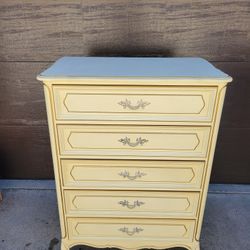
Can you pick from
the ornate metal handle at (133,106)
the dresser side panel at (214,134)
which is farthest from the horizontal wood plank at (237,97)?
the ornate metal handle at (133,106)

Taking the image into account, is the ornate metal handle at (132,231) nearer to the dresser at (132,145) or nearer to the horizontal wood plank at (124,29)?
the dresser at (132,145)

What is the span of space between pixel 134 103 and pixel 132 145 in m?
0.17

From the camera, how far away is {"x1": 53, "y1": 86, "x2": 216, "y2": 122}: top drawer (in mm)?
950

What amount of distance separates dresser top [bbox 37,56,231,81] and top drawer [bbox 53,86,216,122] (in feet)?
0.15

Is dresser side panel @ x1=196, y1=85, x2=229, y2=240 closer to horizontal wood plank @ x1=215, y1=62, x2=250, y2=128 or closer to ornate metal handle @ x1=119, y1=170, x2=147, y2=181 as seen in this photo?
ornate metal handle @ x1=119, y1=170, x2=147, y2=181

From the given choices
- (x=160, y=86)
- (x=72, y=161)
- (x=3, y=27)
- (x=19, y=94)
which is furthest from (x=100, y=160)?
(x=3, y=27)

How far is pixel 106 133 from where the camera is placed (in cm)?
102

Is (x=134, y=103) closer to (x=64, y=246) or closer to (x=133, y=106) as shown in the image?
(x=133, y=106)

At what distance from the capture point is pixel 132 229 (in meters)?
1.22

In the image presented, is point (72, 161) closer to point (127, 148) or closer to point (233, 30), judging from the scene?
point (127, 148)

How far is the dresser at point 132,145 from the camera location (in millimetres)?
949

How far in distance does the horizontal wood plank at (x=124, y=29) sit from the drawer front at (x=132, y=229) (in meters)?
0.86

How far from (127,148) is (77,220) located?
17.2 inches

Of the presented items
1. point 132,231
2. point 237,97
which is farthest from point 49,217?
point 237,97
